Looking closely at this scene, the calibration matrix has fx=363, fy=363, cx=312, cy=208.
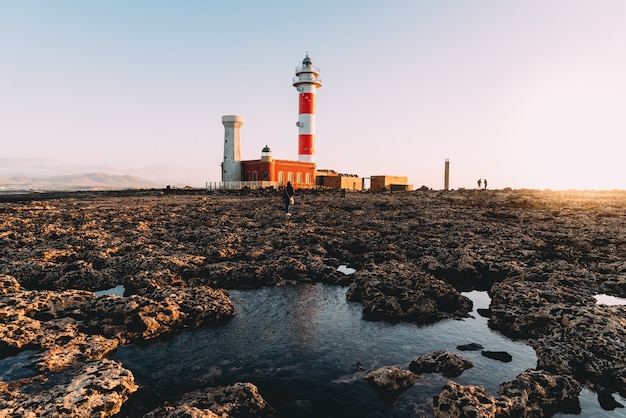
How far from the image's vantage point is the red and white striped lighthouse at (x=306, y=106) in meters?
56.7

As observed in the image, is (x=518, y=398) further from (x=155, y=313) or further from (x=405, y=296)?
(x=155, y=313)

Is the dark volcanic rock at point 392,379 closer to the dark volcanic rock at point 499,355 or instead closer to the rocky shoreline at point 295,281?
the rocky shoreline at point 295,281

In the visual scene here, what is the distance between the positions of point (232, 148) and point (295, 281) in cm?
4324

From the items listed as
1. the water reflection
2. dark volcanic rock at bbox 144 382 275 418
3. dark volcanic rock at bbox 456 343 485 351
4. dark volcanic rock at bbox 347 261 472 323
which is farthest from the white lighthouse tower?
dark volcanic rock at bbox 144 382 275 418

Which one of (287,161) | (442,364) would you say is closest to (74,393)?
(442,364)

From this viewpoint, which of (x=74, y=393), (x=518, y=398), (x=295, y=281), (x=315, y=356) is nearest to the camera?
(x=74, y=393)

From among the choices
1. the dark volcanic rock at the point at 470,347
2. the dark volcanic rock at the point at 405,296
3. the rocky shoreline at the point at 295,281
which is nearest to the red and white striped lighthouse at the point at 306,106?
the rocky shoreline at the point at 295,281

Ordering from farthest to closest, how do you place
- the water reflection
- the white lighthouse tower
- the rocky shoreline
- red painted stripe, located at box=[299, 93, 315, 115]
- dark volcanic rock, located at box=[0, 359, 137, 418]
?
red painted stripe, located at box=[299, 93, 315, 115], the white lighthouse tower, the water reflection, the rocky shoreline, dark volcanic rock, located at box=[0, 359, 137, 418]

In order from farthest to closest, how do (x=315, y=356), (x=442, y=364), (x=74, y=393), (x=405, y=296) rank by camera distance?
(x=405, y=296)
(x=315, y=356)
(x=442, y=364)
(x=74, y=393)

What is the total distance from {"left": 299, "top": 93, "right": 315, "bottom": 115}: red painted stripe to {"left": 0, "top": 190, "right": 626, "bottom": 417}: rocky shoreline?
39376 mm

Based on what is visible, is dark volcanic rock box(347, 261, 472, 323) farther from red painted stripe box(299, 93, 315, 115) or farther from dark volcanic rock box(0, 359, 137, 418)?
red painted stripe box(299, 93, 315, 115)

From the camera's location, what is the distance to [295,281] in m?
12.0

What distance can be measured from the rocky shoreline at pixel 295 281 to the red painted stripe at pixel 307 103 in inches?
1550

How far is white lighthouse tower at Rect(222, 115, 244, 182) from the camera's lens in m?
51.8
